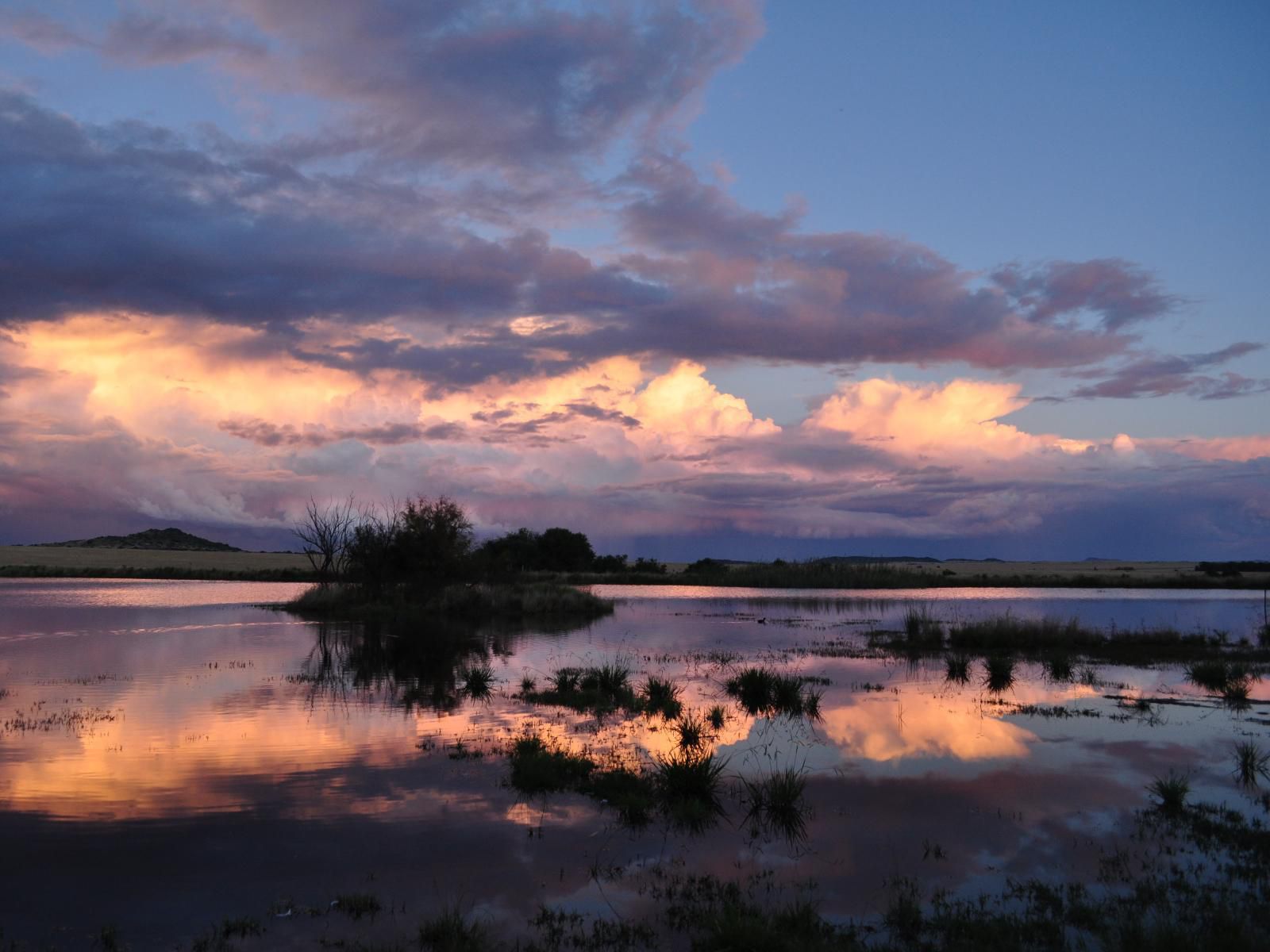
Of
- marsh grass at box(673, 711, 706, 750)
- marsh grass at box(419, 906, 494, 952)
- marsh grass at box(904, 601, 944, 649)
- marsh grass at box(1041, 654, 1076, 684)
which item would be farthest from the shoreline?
marsh grass at box(419, 906, 494, 952)

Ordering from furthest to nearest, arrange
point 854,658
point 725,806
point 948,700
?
point 854,658
point 948,700
point 725,806

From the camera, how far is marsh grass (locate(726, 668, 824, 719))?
61.5ft

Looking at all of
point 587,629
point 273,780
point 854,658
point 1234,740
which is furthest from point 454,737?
point 587,629

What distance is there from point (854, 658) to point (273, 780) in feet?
68.1

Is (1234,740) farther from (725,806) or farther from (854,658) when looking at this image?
(854,658)

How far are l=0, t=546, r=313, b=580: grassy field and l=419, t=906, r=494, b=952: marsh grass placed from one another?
98557mm

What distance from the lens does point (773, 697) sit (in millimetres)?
19844

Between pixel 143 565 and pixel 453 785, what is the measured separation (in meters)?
131

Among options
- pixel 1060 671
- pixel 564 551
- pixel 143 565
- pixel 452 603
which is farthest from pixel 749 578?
pixel 143 565

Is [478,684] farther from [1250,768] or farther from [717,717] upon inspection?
[1250,768]

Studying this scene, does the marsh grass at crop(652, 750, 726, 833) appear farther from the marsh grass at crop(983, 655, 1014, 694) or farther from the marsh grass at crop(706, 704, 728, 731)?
the marsh grass at crop(983, 655, 1014, 694)

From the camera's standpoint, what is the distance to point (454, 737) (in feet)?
51.2

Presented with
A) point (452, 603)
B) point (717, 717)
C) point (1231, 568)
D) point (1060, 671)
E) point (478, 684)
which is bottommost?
point (1060, 671)

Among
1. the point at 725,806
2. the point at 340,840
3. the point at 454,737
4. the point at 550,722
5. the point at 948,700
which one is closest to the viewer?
the point at 340,840
